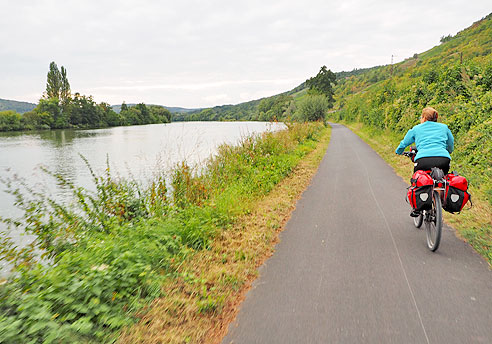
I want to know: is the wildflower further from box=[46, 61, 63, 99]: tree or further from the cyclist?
box=[46, 61, 63, 99]: tree

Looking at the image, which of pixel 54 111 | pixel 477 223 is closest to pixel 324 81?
pixel 54 111

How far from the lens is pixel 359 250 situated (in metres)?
3.88

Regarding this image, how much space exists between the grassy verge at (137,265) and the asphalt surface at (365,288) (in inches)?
14.6

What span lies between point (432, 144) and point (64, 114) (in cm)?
6278

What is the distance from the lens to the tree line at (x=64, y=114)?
136 ft

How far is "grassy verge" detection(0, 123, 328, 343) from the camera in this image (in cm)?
217

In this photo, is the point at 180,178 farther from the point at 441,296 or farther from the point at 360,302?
the point at 441,296

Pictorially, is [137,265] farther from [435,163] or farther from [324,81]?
[324,81]

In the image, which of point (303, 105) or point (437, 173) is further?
point (303, 105)

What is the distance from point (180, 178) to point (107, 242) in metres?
3.21

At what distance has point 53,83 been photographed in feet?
197

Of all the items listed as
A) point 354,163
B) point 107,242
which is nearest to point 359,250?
point 107,242

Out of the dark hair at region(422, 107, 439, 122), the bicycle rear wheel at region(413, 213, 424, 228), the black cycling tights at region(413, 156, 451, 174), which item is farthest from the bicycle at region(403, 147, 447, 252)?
the dark hair at region(422, 107, 439, 122)

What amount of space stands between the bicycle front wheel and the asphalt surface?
0.14 metres
